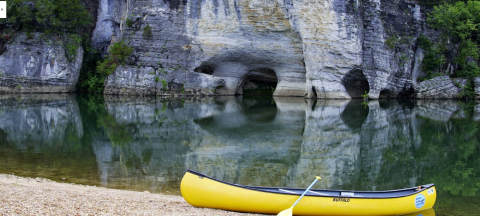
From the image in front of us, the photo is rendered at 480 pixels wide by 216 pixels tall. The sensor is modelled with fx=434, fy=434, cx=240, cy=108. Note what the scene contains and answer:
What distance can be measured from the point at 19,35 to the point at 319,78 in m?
24.1

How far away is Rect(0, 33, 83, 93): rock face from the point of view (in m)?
34.6

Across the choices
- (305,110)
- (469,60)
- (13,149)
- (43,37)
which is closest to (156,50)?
(43,37)

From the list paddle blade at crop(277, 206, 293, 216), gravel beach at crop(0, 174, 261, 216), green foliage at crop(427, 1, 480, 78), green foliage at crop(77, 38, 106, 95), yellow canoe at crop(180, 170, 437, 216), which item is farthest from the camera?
green foliage at crop(77, 38, 106, 95)

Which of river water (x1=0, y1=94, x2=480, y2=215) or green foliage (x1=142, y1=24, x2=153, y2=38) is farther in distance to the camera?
green foliage (x1=142, y1=24, x2=153, y2=38)

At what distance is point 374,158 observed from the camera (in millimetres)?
12016

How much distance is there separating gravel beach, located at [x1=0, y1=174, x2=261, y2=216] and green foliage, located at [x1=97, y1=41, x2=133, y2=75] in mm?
25730

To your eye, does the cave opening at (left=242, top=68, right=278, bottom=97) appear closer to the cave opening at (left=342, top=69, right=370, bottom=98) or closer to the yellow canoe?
the cave opening at (left=342, top=69, right=370, bottom=98)

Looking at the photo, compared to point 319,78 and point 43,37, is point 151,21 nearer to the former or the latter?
point 43,37

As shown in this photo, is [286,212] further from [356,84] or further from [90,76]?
[90,76]

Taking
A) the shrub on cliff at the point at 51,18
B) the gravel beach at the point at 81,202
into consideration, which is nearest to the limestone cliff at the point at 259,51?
the shrub on cliff at the point at 51,18

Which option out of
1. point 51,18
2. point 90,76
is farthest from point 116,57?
point 51,18

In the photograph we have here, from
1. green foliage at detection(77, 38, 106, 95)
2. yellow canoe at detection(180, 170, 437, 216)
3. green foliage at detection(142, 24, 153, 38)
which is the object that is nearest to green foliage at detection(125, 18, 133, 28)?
green foliage at detection(142, 24, 153, 38)

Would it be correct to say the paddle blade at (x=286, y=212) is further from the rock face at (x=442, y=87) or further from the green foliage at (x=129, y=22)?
the green foliage at (x=129, y=22)

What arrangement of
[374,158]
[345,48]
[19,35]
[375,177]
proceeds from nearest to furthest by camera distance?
[375,177] → [374,158] → [345,48] → [19,35]
